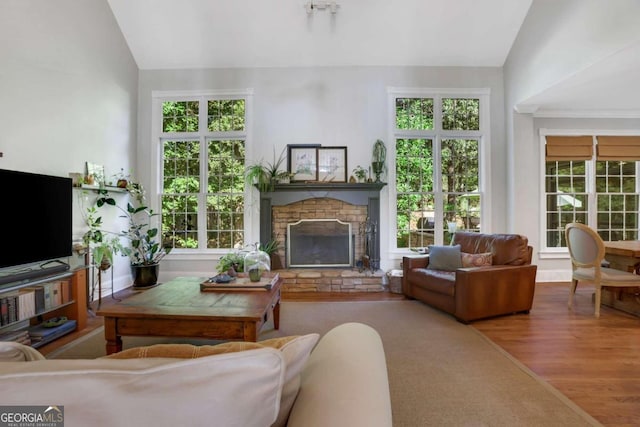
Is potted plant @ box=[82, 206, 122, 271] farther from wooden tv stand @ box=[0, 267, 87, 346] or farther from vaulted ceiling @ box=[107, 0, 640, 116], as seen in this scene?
vaulted ceiling @ box=[107, 0, 640, 116]

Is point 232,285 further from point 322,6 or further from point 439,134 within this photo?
point 439,134

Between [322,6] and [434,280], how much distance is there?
3.86 meters

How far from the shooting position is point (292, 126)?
4.64 meters

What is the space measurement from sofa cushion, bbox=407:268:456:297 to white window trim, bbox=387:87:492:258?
3.54 ft

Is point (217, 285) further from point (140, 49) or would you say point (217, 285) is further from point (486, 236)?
point (140, 49)

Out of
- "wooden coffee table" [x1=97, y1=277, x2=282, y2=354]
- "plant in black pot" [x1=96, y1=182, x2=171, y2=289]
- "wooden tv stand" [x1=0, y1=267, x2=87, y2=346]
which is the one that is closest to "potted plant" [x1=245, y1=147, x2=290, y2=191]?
"plant in black pot" [x1=96, y1=182, x2=171, y2=289]

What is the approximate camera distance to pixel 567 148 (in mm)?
4719

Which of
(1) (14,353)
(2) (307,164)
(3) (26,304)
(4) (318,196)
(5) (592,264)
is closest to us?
(1) (14,353)

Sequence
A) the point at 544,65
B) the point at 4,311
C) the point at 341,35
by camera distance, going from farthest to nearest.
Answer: the point at 341,35 < the point at 544,65 < the point at 4,311

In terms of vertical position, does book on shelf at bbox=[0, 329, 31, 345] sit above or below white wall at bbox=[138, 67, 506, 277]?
below

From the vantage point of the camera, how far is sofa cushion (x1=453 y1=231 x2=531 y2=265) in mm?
3225

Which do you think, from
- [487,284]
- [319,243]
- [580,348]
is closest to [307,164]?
[319,243]

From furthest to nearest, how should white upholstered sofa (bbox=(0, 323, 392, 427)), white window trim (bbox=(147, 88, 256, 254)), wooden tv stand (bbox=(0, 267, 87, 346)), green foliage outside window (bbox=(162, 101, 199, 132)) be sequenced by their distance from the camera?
green foliage outside window (bbox=(162, 101, 199, 132))
white window trim (bbox=(147, 88, 256, 254))
wooden tv stand (bbox=(0, 267, 87, 346))
white upholstered sofa (bbox=(0, 323, 392, 427))

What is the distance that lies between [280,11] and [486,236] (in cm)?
405
